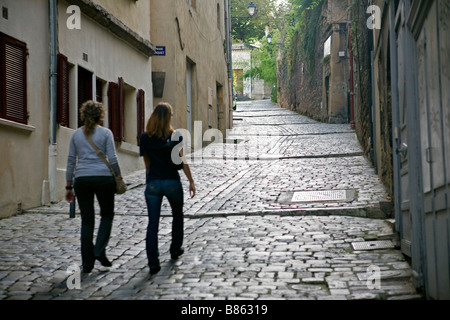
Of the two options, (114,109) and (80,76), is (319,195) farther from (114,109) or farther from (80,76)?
(114,109)

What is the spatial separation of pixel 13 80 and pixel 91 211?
443 cm

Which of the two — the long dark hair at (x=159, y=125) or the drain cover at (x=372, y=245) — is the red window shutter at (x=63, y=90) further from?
the drain cover at (x=372, y=245)

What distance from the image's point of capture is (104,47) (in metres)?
13.6

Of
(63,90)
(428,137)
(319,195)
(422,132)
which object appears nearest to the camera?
(428,137)

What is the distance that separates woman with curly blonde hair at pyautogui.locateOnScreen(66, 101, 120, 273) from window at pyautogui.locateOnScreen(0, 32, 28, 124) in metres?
3.64

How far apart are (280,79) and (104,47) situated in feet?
118

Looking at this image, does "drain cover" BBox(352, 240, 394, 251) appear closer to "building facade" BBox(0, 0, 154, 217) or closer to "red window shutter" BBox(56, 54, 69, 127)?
"building facade" BBox(0, 0, 154, 217)

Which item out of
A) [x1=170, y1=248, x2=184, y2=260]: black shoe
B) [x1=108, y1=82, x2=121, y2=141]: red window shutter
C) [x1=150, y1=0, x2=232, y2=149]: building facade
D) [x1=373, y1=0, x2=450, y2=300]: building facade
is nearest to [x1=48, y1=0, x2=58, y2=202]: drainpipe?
[x1=108, y1=82, x2=121, y2=141]: red window shutter

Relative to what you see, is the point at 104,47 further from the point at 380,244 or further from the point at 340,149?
the point at 380,244

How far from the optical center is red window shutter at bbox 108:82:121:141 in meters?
13.9

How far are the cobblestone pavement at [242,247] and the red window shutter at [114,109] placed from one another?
1.41m

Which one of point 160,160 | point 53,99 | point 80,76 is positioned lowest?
point 160,160

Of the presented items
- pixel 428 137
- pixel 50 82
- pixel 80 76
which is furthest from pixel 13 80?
pixel 428 137

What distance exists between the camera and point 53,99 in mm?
10758
